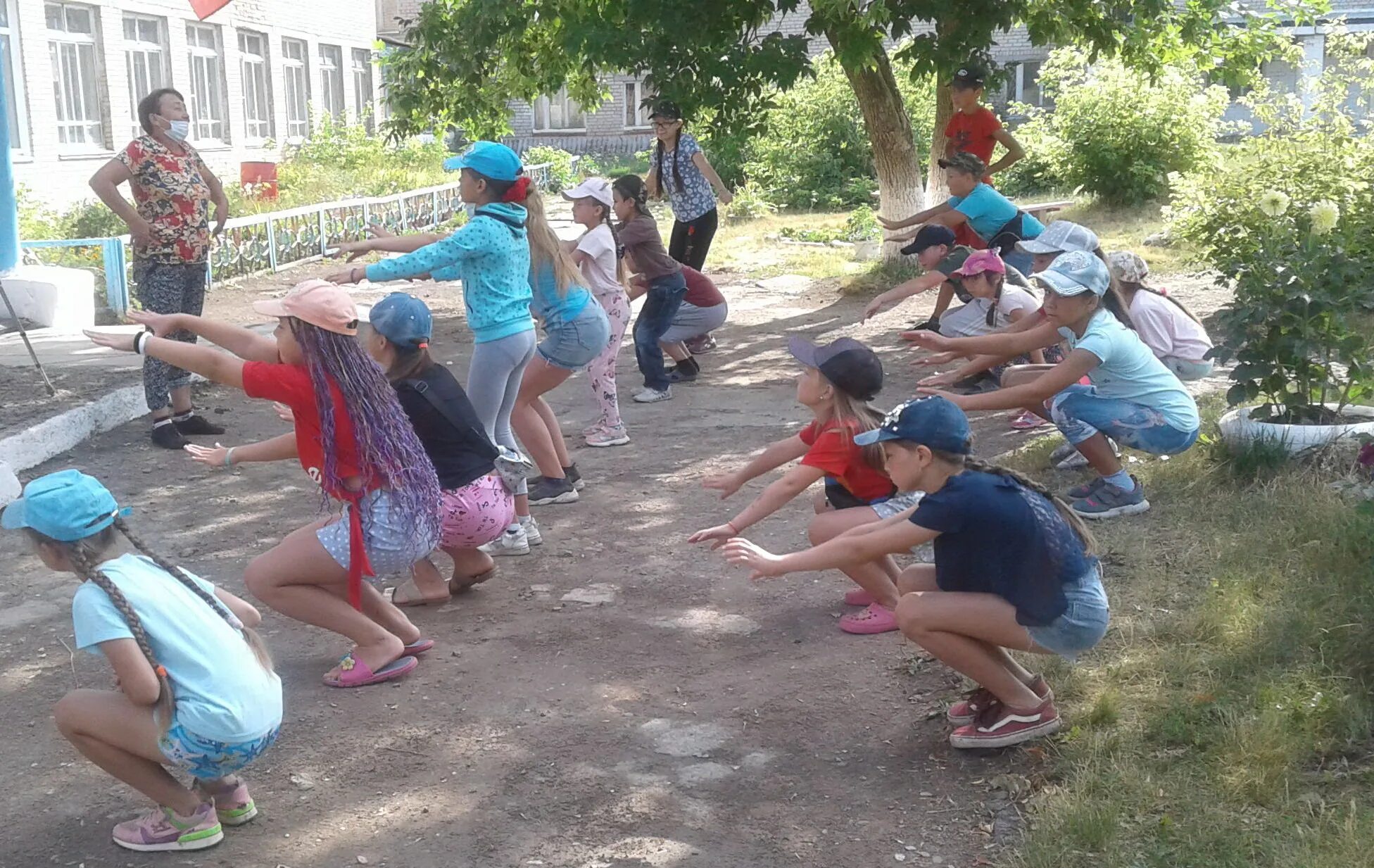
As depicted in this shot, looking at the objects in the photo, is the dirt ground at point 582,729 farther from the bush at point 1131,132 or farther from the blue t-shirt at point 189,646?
the bush at point 1131,132

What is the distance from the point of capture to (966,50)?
10.8 metres

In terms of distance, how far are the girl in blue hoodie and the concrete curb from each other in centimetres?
198

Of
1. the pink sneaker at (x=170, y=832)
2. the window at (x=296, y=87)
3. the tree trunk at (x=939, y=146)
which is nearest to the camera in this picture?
the pink sneaker at (x=170, y=832)

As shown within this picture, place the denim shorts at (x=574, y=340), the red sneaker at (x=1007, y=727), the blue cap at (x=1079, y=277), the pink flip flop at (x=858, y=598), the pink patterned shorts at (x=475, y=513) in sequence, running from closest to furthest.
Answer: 1. the red sneaker at (x=1007, y=727)
2. the pink patterned shorts at (x=475, y=513)
3. the pink flip flop at (x=858, y=598)
4. the blue cap at (x=1079, y=277)
5. the denim shorts at (x=574, y=340)

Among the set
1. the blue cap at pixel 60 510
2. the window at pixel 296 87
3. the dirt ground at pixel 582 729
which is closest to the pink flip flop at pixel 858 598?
the dirt ground at pixel 582 729

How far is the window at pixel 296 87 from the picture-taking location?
79.3 feet

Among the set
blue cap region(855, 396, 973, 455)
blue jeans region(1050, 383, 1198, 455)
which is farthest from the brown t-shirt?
blue cap region(855, 396, 973, 455)

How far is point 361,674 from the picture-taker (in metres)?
4.39

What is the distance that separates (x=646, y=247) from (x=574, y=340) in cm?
202

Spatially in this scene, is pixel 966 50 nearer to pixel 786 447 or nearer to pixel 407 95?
pixel 407 95

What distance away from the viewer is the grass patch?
317 cm

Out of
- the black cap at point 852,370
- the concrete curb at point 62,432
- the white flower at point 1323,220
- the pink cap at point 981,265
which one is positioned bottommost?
the concrete curb at point 62,432

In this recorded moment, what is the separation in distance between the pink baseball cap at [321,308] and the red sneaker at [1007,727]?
2.21 m

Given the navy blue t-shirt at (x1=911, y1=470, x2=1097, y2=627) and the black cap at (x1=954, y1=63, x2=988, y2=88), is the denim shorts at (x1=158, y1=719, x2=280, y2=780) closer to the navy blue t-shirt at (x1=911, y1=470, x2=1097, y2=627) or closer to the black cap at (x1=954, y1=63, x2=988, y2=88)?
the navy blue t-shirt at (x1=911, y1=470, x2=1097, y2=627)
